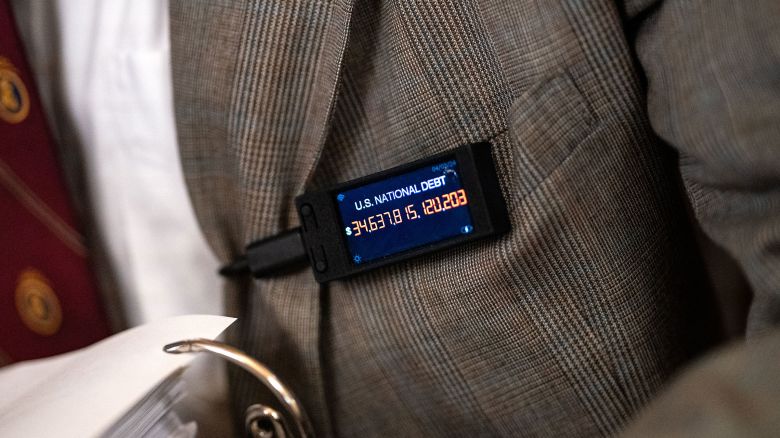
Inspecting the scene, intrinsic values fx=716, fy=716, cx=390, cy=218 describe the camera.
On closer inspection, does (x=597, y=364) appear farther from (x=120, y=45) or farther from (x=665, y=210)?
(x=120, y=45)

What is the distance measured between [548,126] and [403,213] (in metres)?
0.13

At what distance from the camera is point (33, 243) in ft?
2.34

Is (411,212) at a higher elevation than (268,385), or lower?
higher

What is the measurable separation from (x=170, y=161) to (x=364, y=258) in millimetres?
295

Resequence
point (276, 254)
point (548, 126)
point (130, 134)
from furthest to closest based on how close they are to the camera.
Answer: point (130, 134)
point (276, 254)
point (548, 126)

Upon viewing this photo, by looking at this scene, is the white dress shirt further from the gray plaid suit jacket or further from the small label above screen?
the small label above screen

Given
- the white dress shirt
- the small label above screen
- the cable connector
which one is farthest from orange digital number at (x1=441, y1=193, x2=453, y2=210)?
the white dress shirt

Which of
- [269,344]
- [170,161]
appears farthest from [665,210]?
[170,161]

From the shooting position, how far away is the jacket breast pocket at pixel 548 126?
0.53 metres

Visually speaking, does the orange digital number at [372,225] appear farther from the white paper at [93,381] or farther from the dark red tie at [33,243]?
the dark red tie at [33,243]

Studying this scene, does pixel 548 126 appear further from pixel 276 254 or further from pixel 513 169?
pixel 276 254

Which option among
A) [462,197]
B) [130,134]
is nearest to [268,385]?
[462,197]

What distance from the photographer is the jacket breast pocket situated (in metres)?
0.53

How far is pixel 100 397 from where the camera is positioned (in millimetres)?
532
